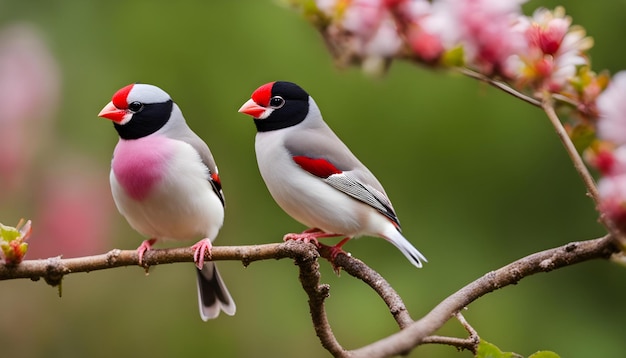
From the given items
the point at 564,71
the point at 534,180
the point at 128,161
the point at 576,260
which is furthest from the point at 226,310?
the point at 534,180

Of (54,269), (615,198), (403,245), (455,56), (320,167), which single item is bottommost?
(54,269)

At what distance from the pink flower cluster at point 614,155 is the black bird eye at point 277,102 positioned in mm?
1245

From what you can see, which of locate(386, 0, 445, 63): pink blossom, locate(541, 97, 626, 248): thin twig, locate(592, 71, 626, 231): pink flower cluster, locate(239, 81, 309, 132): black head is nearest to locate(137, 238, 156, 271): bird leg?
locate(239, 81, 309, 132): black head

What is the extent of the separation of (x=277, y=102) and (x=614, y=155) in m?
1.32

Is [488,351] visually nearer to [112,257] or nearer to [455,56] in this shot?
[455,56]

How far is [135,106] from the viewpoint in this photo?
102 inches

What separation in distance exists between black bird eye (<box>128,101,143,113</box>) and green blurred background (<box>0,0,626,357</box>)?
269 cm

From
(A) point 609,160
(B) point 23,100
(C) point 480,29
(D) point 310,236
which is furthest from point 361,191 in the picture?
(B) point 23,100

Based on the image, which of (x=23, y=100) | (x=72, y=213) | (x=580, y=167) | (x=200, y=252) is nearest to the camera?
(x=580, y=167)

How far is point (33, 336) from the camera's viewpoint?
5.40m

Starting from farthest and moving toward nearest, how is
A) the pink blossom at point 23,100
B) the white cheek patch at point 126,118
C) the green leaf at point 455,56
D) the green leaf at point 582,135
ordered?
the pink blossom at point 23,100 < the white cheek patch at point 126,118 < the green leaf at point 582,135 < the green leaf at point 455,56

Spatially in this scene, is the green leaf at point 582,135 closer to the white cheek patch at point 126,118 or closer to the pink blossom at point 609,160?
the pink blossom at point 609,160

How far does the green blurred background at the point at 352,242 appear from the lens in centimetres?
531

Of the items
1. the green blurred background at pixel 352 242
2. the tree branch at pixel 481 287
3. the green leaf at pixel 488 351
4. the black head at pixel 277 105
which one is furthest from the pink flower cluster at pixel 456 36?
the green blurred background at pixel 352 242
